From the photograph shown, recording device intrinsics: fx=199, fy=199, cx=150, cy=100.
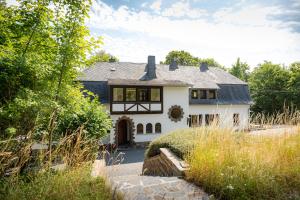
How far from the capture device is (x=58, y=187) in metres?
2.89

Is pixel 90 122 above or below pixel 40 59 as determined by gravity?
below

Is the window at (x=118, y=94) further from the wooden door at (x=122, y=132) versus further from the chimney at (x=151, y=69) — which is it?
the chimney at (x=151, y=69)

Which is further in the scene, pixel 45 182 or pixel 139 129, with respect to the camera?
pixel 139 129

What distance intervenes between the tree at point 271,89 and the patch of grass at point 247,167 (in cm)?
2513

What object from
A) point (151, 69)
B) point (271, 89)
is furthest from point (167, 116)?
point (271, 89)

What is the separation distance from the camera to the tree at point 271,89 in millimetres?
26141

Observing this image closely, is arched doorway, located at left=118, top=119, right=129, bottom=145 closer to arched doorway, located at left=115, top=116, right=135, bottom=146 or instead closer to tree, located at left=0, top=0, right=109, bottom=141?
arched doorway, located at left=115, top=116, right=135, bottom=146

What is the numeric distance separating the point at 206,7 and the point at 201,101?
44.0ft

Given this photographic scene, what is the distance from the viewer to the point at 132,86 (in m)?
15.2

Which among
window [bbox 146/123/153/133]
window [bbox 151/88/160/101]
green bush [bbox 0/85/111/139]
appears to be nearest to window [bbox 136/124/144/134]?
window [bbox 146/123/153/133]

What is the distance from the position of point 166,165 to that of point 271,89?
90.6 feet

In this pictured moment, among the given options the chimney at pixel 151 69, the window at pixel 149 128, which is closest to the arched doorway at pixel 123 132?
the window at pixel 149 128

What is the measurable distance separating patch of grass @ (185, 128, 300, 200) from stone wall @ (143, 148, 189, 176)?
0.34 metres

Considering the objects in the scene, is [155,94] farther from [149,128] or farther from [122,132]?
[122,132]
